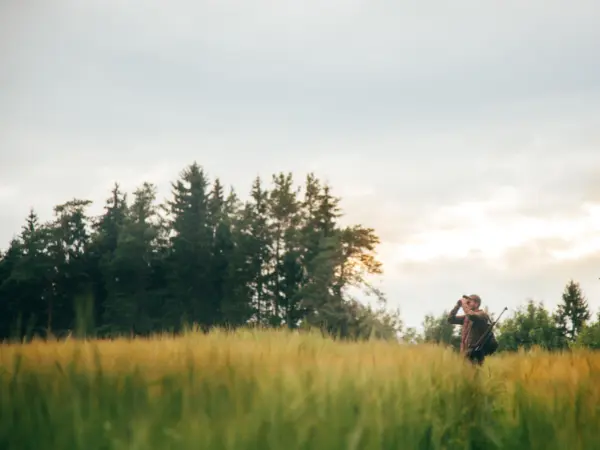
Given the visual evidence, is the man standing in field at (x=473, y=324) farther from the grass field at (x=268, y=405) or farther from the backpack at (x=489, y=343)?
the grass field at (x=268, y=405)

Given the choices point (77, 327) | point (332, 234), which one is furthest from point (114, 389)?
point (332, 234)

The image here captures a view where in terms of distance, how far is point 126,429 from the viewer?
3.60m

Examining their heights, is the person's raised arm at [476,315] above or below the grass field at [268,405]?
above

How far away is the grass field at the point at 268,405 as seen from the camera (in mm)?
3598

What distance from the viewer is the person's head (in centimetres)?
1070

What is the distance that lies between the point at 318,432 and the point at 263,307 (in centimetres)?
3971

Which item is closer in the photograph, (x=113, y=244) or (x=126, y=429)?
(x=126, y=429)

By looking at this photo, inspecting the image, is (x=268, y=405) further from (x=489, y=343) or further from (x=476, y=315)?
(x=489, y=343)

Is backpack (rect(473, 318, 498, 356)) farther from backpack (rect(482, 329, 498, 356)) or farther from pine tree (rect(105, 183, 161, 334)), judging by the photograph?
pine tree (rect(105, 183, 161, 334))

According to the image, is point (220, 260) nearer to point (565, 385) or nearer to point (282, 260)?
point (282, 260)

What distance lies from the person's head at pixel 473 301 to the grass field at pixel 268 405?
4.86m

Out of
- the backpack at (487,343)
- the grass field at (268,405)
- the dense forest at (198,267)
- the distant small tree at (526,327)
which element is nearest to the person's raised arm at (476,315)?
the backpack at (487,343)

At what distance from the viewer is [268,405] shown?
392cm

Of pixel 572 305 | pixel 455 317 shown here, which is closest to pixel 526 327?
pixel 572 305
